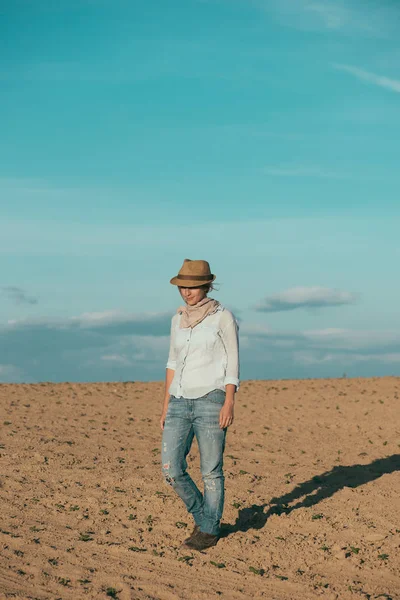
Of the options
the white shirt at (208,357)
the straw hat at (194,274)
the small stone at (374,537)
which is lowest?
the small stone at (374,537)

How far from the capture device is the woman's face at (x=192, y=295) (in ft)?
23.7

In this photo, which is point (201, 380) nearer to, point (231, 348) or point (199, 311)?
point (231, 348)

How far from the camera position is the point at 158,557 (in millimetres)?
7652

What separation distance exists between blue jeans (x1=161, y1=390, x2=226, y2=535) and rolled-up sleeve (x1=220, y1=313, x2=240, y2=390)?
0.21m

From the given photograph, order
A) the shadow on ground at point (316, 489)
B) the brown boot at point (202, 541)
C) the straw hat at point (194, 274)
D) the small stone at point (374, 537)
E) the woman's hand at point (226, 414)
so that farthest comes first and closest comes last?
the shadow on ground at point (316, 489)
the small stone at point (374, 537)
the brown boot at point (202, 541)
the straw hat at point (194, 274)
the woman's hand at point (226, 414)

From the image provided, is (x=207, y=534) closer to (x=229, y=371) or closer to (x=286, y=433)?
(x=229, y=371)

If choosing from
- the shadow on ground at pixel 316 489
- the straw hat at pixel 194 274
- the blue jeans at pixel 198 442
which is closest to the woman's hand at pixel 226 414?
the blue jeans at pixel 198 442

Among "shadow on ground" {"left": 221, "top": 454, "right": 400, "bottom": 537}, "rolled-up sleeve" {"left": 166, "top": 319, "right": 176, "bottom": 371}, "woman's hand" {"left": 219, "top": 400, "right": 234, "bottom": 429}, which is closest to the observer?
"woman's hand" {"left": 219, "top": 400, "right": 234, "bottom": 429}

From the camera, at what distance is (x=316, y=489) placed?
1152 cm

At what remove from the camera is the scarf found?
23.8 ft

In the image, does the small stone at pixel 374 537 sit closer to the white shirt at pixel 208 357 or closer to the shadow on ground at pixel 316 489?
the shadow on ground at pixel 316 489

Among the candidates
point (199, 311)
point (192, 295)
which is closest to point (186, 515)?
point (199, 311)

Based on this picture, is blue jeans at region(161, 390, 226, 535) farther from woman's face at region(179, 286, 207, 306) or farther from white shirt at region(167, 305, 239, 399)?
woman's face at region(179, 286, 207, 306)

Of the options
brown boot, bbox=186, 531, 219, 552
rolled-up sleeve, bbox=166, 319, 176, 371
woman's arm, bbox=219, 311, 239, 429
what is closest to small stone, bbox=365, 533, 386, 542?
brown boot, bbox=186, 531, 219, 552
